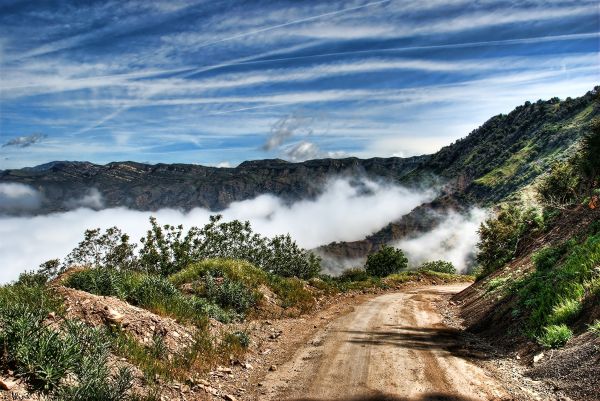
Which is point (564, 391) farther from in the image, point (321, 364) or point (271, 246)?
point (271, 246)

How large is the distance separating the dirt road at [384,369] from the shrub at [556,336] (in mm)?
1986

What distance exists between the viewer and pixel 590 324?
34.6ft

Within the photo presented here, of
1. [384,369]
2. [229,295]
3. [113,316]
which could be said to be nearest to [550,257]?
[384,369]

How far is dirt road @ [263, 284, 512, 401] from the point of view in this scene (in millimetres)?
9352

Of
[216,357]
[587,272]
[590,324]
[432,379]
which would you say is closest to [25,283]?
[216,357]

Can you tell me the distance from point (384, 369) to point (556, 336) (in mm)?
4798

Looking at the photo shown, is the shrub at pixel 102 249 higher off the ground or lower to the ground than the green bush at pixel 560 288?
lower

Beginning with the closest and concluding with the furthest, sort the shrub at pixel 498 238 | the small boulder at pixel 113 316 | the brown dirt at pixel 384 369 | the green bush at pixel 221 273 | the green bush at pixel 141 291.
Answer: the brown dirt at pixel 384 369
the small boulder at pixel 113 316
the green bush at pixel 141 291
the green bush at pixel 221 273
the shrub at pixel 498 238

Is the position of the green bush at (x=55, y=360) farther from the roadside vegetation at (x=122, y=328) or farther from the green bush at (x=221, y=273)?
the green bush at (x=221, y=273)

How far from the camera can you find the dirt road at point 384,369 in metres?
9.35

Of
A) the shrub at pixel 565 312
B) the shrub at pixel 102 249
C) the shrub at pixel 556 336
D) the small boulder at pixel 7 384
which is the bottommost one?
the shrub at pixel 102 249

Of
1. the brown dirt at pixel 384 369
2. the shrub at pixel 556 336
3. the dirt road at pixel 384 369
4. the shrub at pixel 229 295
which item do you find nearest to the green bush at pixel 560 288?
the shrub at pixel 556 336

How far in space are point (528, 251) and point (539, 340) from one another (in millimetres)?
12951

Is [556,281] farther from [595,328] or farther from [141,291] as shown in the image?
[141,291]
